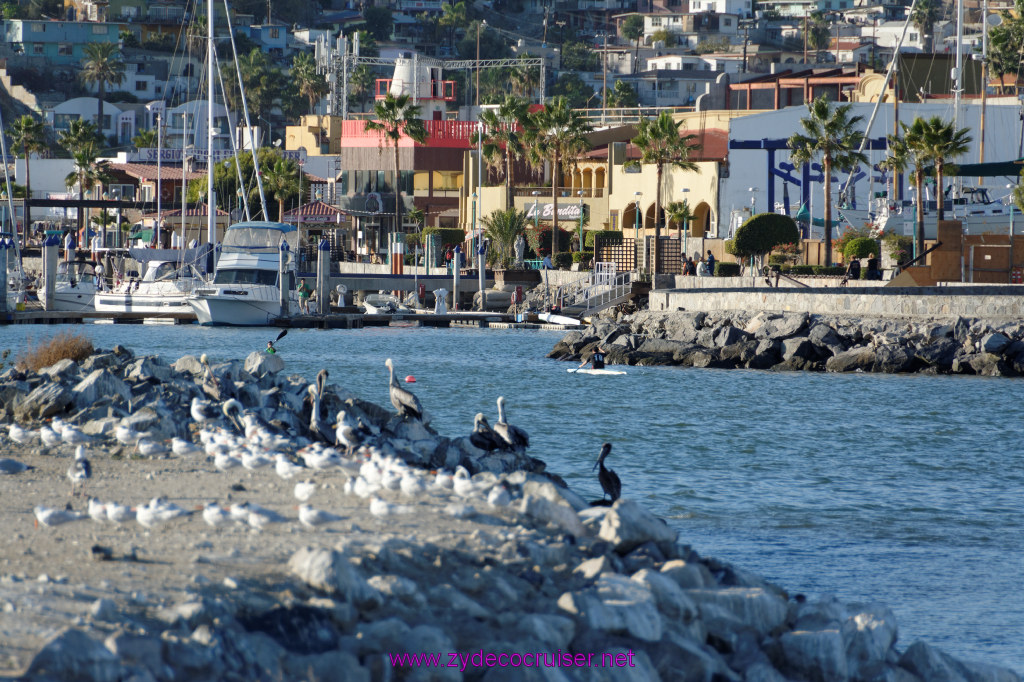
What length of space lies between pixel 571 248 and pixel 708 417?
132ft

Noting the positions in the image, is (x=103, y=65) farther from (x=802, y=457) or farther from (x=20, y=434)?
(x=20, y=434)

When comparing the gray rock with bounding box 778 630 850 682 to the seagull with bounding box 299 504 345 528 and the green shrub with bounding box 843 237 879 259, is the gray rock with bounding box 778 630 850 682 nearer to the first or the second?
the seagull with bounding box 299 504 345 528

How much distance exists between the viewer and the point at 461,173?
83.4 m

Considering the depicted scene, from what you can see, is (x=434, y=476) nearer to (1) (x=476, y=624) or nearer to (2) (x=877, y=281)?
(1) (x=476, y=624)

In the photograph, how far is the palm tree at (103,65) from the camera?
122250 millimetres

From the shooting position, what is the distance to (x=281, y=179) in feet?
276

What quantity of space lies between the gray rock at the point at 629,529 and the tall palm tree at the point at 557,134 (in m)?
57.7

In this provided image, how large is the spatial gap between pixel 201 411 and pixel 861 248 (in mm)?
34534

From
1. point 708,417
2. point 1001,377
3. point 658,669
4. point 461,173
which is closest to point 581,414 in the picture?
point 708,417

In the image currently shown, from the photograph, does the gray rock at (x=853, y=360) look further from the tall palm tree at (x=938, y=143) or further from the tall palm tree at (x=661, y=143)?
the tall palm tree at (x=661, y=143)

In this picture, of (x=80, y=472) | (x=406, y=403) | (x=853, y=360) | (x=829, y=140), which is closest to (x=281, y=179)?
(x=829, y=140)

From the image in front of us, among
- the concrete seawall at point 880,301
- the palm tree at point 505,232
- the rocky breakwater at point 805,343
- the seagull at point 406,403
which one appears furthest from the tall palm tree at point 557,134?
the seagull at point 406,403

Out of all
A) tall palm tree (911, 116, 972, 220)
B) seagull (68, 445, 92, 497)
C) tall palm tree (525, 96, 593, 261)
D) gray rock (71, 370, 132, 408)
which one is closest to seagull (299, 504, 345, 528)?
seagull (68, 445, 92, 497)

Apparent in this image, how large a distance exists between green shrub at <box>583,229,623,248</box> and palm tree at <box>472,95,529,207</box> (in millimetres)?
7277
